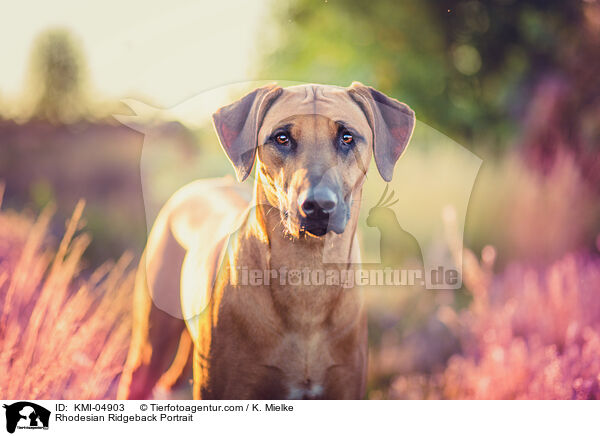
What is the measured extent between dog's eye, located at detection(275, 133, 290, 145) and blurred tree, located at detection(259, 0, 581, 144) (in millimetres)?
1016

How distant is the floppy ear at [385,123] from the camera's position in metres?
2.15

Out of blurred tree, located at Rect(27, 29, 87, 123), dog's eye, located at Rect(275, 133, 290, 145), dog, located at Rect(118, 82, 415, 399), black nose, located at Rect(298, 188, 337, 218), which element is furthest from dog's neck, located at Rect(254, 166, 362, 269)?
blurred tree, located at Rect(27, 29, 87, 123)

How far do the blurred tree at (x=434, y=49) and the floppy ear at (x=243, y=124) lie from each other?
0.80 m

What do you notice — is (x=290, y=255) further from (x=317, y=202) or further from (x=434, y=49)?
(x=434, y=49)

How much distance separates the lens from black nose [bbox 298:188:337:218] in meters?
1.73

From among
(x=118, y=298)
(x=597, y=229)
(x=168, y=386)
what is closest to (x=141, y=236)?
A: (x=118, y=298)

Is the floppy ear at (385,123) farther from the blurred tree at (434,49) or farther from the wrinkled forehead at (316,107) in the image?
the blurred tree at (434,49)

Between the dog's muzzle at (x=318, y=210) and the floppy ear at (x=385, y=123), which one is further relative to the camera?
the floppy ear at (x=385, y=123)

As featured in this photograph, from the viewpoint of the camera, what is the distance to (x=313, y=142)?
1.93m

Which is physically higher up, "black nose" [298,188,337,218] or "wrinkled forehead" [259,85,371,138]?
"wrinkled forehead" [259,85,371,138]
